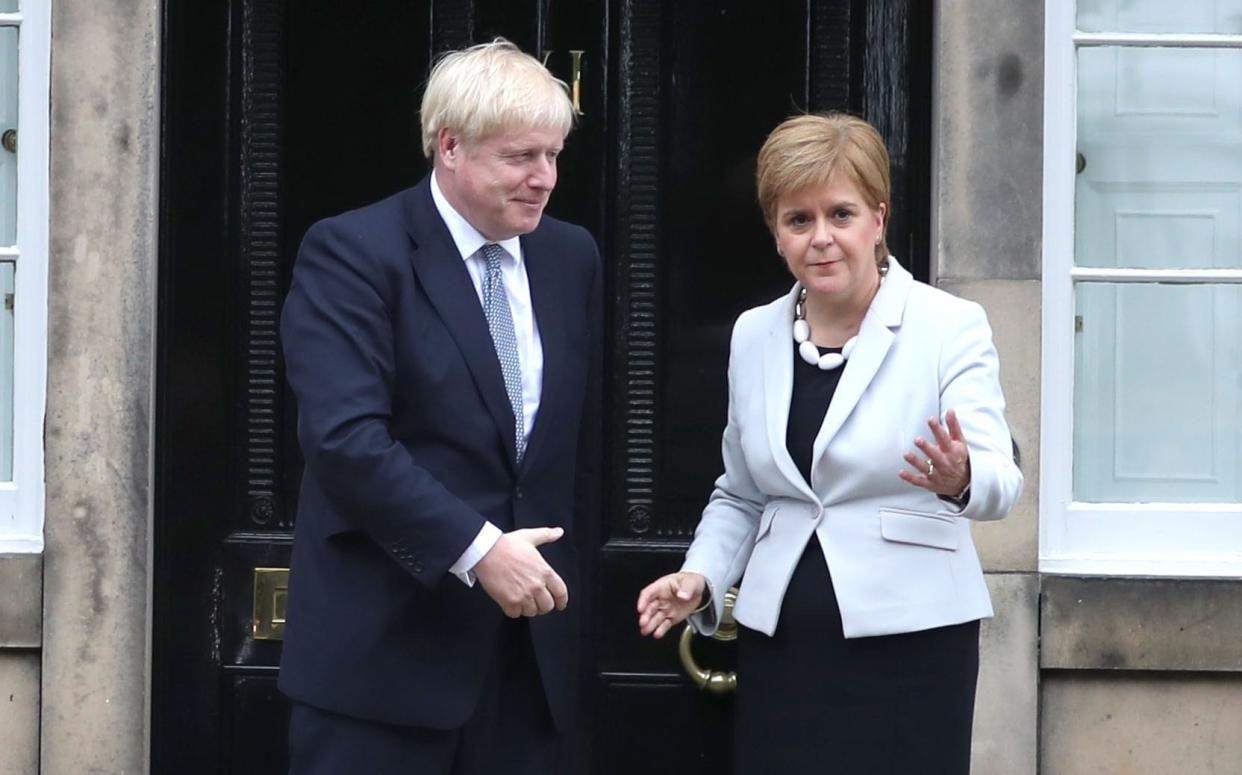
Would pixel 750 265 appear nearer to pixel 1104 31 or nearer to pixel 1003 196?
pixel 1003 196

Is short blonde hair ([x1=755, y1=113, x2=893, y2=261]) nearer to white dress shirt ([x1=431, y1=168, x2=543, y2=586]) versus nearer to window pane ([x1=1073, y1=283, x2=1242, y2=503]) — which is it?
white dress shirt ([x1=431, y1=168, x2=543, y2=586])

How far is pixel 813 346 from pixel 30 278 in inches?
82.2

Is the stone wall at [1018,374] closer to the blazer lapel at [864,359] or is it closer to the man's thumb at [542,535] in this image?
the blazer lapel at [864,359]

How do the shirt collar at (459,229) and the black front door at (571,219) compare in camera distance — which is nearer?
the shirt collar at (459,229)

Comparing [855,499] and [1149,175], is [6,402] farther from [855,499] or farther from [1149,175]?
[1149,175]

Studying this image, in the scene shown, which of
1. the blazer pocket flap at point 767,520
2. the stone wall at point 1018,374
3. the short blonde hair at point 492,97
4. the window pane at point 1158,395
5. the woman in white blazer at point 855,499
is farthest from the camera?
the window pane at point 1158,395

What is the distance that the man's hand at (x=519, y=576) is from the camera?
2.95m

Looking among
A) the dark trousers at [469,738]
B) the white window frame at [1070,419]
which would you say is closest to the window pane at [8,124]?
the dark trousers at [469,738]

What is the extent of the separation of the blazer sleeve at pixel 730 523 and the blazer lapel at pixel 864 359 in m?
0.23

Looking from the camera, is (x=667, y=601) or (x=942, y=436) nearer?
(x=942, y=436)

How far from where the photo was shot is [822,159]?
319 cm

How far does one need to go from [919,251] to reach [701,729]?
4.24 feet

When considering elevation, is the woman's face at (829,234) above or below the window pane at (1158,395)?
above

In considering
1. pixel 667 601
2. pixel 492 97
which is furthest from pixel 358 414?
pixel 667 601
